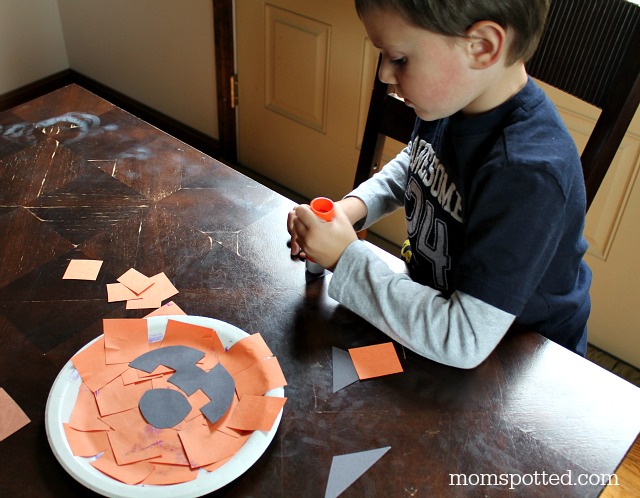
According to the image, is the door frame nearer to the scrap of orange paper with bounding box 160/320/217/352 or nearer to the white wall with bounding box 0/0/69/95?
the white wall with bounding box 0/0/69/95

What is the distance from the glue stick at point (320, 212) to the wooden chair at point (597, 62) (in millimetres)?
450

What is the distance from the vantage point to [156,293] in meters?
0.89

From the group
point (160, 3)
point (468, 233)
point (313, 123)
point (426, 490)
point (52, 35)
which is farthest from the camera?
point (52, 35)

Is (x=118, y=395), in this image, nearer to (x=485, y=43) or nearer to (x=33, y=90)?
(x=485, y=43)

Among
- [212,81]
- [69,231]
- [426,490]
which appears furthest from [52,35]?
[426,490]

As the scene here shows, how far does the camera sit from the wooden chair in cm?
94

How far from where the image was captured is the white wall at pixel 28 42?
2.54 m

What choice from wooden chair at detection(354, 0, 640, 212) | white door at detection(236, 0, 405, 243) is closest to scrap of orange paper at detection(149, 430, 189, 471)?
wooden chair at detection(354, 0, 640, 212)

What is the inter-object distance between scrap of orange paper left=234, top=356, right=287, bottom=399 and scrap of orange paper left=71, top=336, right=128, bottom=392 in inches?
5.9

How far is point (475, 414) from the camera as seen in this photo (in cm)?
76

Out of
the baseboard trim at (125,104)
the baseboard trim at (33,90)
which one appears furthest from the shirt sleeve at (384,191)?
the baseboard trim at (33,90)

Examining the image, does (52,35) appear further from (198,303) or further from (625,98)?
(625,98)

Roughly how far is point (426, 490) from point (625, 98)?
Answer: 0.67 metres


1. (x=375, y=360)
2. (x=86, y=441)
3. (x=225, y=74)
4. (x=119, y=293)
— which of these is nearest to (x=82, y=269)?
(x=119, y=293)
